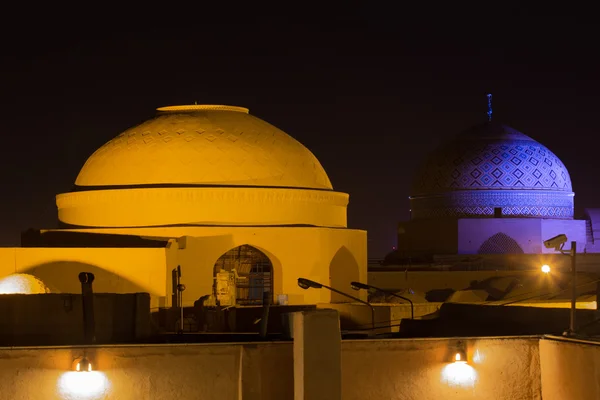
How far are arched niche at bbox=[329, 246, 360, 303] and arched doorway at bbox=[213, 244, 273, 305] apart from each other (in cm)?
150

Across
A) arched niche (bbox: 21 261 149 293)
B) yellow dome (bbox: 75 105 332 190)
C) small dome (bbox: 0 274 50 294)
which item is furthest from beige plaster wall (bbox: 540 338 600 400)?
yellow dome (bbox: 75 105 332 190)

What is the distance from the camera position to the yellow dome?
896 inches

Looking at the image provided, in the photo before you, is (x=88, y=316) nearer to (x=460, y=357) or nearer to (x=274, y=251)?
(x=460, y=357)

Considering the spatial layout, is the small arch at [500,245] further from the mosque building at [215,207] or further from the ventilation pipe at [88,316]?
the ventilation pipe at [88,316]

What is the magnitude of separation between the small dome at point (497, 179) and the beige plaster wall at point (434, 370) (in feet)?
81.2

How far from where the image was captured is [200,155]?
22828 mm

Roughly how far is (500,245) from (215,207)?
46.2 feet

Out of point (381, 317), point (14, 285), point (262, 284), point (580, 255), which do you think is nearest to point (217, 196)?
point (262, 284)

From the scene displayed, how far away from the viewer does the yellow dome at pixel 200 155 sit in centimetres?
2275

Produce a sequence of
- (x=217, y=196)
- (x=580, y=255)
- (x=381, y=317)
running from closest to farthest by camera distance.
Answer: (x=381, y=317) < (x=217, y=196) < (x=580, y=255)

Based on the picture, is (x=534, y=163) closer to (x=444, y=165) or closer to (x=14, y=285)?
(x=444, y=165)

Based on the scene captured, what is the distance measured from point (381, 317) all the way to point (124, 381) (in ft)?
35.7

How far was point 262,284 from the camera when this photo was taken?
2266cm

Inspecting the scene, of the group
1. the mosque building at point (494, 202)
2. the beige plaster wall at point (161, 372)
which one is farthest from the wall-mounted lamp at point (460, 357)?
the mosque building at point (494, 202)
